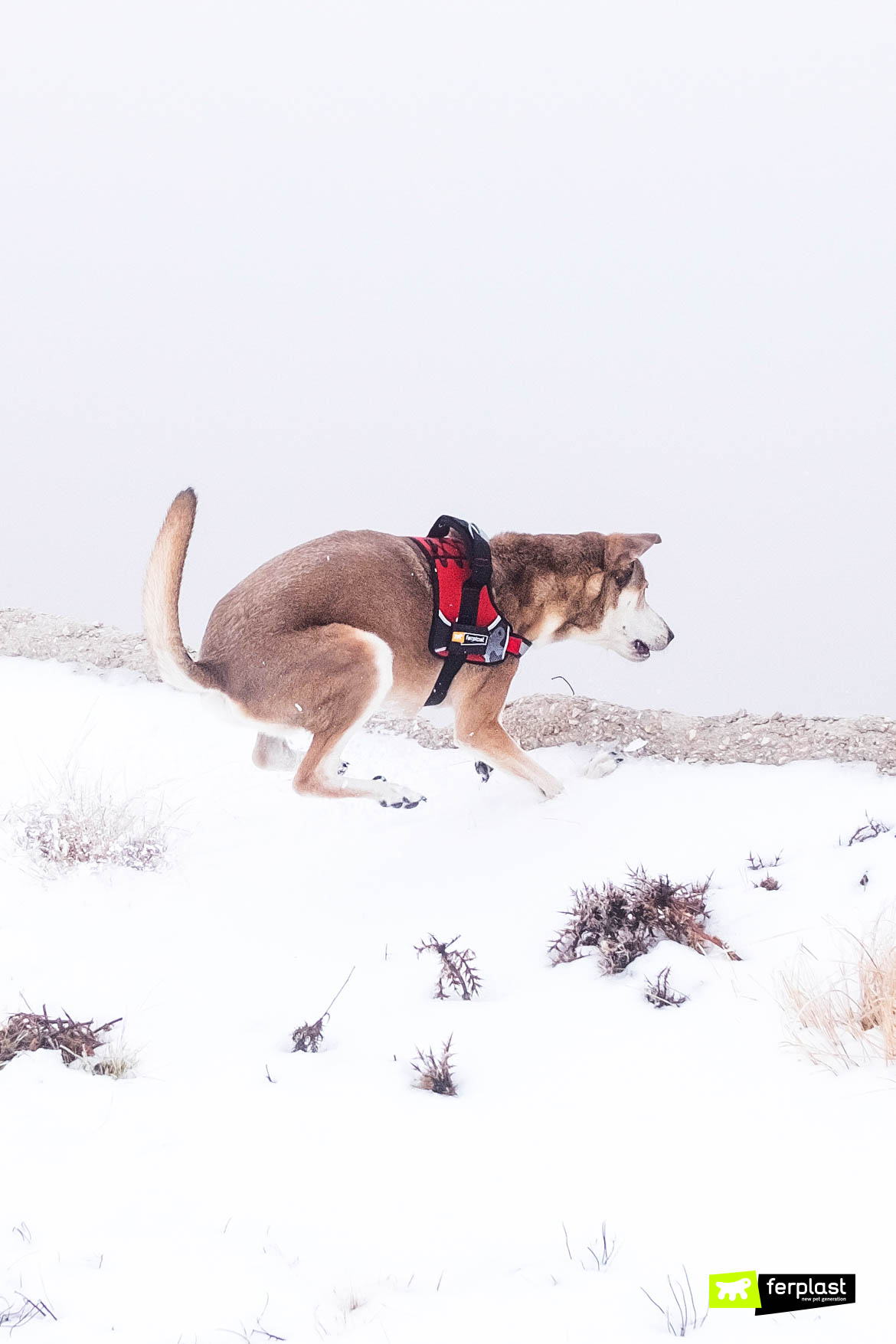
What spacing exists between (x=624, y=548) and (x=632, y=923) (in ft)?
10.6

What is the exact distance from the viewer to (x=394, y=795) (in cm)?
569

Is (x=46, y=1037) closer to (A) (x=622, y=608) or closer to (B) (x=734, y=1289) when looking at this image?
(B) (x=734, y=1289)

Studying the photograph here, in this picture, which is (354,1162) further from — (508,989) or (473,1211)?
(508,989)

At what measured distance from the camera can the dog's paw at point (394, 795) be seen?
5668 mm

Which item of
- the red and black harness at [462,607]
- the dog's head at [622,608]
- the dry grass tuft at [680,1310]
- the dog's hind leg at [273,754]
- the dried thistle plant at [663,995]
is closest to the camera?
the dry grass tuft at [680,1310]

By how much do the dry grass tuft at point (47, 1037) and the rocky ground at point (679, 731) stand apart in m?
4.24

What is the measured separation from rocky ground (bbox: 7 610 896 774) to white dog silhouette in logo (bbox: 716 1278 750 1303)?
4128 mm

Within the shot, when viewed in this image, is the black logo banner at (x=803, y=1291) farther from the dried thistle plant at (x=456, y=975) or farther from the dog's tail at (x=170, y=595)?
the dog's tail at (x=170, y=595)

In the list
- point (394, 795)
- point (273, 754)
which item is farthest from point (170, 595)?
point (394, 795)

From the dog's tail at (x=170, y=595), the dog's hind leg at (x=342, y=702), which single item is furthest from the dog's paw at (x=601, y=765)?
the dog's tail at (x=170, y=595)

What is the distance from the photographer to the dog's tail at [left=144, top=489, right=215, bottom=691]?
4875mm

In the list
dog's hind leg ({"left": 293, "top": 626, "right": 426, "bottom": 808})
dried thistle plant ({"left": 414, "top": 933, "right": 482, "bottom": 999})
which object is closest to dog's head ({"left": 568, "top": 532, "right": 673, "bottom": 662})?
dog's hind leg ({"left": 293, "top": 626, "right": 426, "bottom": 808})

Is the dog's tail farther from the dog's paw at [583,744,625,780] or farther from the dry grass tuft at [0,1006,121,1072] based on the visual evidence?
the dog's paw at [583,744,625,780]

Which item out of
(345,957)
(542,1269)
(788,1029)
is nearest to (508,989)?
(345,957)
